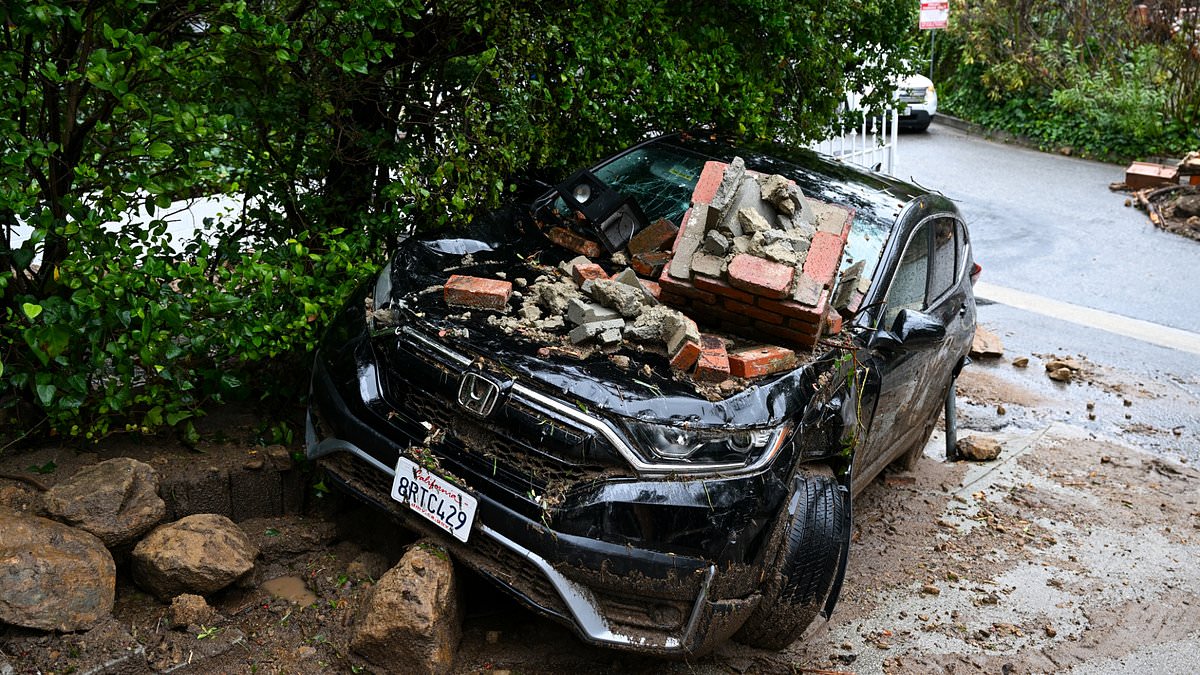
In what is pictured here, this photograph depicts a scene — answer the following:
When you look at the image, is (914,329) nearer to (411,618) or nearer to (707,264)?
(707,264)

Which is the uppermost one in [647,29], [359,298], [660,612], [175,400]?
[647,29]

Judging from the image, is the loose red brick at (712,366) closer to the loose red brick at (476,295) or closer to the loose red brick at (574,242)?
the loose red brick at (476,295)

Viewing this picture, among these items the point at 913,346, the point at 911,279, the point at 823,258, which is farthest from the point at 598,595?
the point at 911,279

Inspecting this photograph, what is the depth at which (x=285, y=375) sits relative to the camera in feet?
15.7

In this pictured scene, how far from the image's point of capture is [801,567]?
3879mm

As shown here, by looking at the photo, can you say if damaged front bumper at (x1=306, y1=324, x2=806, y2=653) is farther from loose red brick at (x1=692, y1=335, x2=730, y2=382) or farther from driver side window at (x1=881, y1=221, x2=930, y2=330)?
driver side window at (x1=881, y1=221, x2=930, y2=330)

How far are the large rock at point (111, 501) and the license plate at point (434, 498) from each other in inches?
35.7

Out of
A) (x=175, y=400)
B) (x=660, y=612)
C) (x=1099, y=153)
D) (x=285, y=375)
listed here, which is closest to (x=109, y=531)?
(x=175, y=400)

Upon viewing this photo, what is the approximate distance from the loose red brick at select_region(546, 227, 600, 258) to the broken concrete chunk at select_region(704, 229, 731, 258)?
0.80m

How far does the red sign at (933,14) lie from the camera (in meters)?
15.7

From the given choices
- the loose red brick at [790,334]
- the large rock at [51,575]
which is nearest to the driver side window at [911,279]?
the loose red brick at [790,334]

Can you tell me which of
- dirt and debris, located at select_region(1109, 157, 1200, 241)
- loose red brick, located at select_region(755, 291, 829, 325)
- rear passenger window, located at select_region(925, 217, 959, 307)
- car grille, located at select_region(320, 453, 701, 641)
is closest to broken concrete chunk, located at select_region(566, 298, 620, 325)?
loose red brick, located at select_region(755, 291, 829, 325)

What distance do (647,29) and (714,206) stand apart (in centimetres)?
208

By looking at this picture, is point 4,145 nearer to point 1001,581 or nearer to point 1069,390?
point 1001,581
